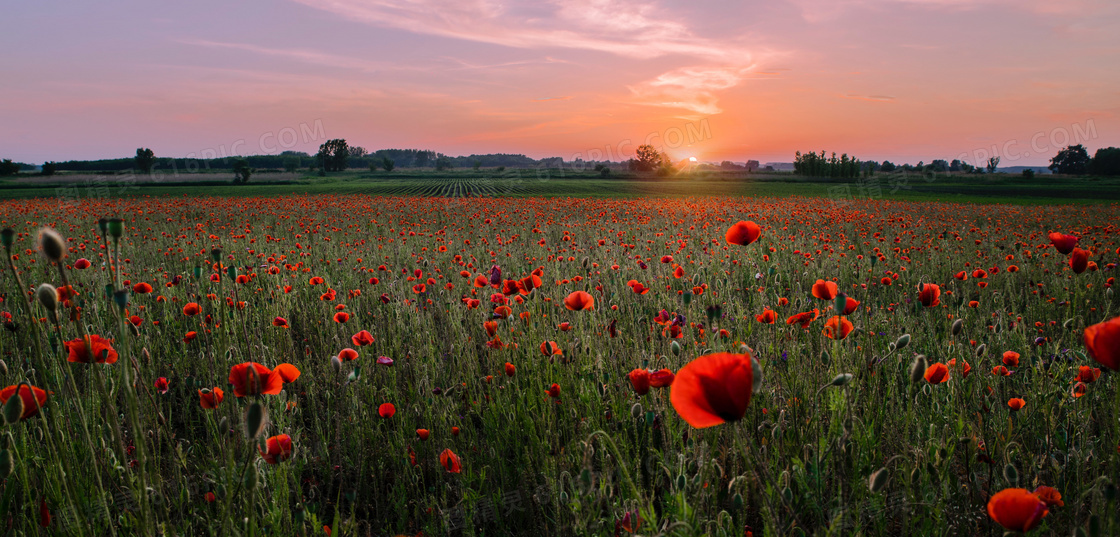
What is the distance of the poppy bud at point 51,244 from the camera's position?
1.08 m

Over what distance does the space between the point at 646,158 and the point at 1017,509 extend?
323ft

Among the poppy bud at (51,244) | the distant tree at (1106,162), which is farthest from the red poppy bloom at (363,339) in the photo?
the distant tree at (1106,162)

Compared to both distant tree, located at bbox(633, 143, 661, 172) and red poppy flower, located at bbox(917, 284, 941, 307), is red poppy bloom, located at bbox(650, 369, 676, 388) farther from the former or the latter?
distant tree, located at bbox(633, 143, 661, 172)

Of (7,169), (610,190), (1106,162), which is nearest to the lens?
(610,190)

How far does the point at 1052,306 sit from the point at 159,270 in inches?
335

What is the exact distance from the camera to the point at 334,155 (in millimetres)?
105938

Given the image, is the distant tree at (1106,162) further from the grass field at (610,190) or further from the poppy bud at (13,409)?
the poppy bud at (13,409)

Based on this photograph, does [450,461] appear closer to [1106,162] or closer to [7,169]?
[7,169]

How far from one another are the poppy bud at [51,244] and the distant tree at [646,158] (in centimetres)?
9237

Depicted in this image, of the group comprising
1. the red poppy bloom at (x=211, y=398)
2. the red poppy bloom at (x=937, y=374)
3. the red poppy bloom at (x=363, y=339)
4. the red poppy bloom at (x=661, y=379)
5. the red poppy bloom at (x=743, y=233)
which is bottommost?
the red poppy bloom at (x=211, y=398)

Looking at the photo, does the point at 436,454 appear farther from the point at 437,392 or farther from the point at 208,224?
the point at 208,224

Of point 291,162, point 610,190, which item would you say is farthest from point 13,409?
point 291,162

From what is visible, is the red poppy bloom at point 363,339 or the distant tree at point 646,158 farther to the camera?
the distant tree at point 646,158

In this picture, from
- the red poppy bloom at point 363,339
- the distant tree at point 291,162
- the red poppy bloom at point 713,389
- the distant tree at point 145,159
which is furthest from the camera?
the distant tree at point 291,162
